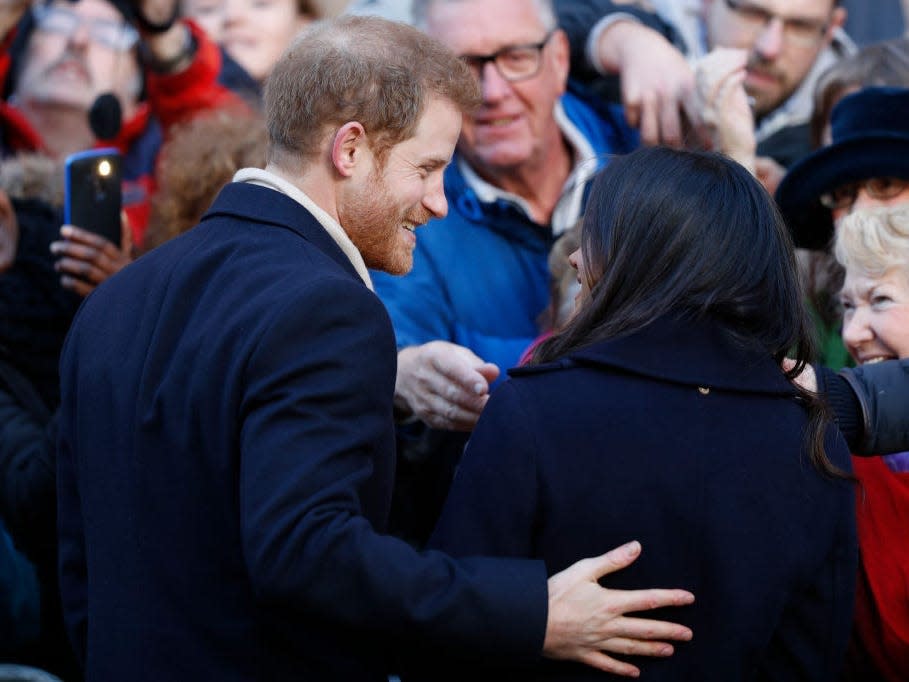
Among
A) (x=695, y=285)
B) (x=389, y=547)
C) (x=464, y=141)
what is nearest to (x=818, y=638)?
(x=695, y=285)

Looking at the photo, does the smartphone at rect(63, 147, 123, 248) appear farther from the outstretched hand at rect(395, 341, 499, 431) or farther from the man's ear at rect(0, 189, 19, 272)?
the outstretched hand at rect(395, 341, 499, 431)

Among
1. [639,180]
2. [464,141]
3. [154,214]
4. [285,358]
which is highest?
[639,180]

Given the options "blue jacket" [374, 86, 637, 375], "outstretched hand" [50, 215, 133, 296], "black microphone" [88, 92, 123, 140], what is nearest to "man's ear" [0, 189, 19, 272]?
"outstretched hand" [50, 215, 133, 296]

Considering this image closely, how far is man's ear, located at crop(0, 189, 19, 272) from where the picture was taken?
307 centimetres

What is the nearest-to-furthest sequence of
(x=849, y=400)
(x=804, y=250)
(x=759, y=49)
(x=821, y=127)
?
(x=849, y=400)
(x=804, y=250)
(x=821, y=127)
(x=759, y=49)

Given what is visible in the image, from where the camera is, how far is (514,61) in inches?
132

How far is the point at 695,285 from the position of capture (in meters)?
1.82

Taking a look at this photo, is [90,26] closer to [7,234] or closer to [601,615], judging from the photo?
[7,234]

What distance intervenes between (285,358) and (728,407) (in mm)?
651

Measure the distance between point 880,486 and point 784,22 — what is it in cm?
262

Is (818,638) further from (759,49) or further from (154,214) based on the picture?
(759,49)

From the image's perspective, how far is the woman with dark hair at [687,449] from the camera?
177 cm

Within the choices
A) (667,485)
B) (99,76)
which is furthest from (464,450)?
(99,76)

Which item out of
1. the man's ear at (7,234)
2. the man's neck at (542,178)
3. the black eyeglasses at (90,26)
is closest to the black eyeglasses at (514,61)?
the man's neck at (542,178)
